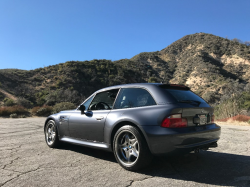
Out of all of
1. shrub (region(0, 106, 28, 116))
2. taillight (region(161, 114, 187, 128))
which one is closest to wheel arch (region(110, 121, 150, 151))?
taillight (region(161, 114, 187, 128))

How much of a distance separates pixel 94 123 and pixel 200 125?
1.99 metres

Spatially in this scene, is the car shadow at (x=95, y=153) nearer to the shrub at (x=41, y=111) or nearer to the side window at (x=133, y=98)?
the side window at (x=133, y=98)

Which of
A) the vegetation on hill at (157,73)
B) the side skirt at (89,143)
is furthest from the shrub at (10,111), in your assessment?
the side skirt at (89,143)

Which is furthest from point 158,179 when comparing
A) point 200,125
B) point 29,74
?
point 29,74

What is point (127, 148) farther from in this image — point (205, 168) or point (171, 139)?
point (205, 168)

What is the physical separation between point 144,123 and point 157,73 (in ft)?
188

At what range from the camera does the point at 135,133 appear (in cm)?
330

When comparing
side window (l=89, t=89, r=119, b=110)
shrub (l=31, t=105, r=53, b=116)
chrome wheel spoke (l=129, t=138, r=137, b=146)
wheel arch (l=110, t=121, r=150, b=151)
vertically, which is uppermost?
side window (l=89, t=89, r=119, b=110)

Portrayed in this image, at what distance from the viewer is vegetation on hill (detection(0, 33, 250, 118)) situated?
35.6 m

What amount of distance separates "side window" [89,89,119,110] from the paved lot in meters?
1.06

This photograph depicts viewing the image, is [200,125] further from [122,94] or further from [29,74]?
[29,74]

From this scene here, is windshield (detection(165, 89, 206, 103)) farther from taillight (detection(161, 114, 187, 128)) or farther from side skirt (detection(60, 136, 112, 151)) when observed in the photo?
side skirt (detection(60, 136, 112, 151))

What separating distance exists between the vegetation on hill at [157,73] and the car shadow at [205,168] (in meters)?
22.8

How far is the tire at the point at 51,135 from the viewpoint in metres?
5.11
